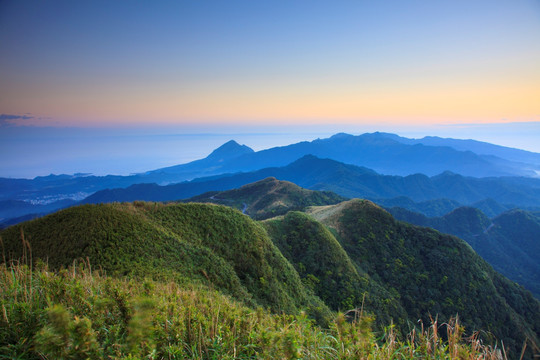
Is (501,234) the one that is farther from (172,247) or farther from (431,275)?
(172,247)

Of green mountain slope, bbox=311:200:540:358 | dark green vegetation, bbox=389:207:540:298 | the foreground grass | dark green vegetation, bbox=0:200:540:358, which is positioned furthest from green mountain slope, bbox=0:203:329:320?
dark green vegetation, bbox=389:207:540:298

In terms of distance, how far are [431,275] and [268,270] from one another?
91.6 ft

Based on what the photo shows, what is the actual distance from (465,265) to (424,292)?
10698 millimetres

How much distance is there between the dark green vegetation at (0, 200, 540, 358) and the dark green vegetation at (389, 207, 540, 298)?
66505mm

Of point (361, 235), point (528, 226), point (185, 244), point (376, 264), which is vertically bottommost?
point (528, 226)

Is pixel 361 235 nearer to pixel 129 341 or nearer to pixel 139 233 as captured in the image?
pixel 139 233

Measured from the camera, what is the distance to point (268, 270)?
58.2ft

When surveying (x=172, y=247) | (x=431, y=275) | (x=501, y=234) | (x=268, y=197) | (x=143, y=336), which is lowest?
(x=501, y=234)

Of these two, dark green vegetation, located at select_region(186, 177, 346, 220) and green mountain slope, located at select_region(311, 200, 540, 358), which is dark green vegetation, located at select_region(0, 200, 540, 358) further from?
dark green vegetation, located at select_region(186, 177, 346, 220)

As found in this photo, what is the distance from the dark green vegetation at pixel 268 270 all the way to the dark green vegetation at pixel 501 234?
66.5 metres

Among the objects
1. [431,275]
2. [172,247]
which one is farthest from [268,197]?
[172,247]

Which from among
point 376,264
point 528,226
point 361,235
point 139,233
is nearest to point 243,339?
point 139,233

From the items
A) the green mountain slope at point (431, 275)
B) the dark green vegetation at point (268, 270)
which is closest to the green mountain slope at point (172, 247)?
the dark green vegetation at point (268, 270)

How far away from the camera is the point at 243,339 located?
373 cm
